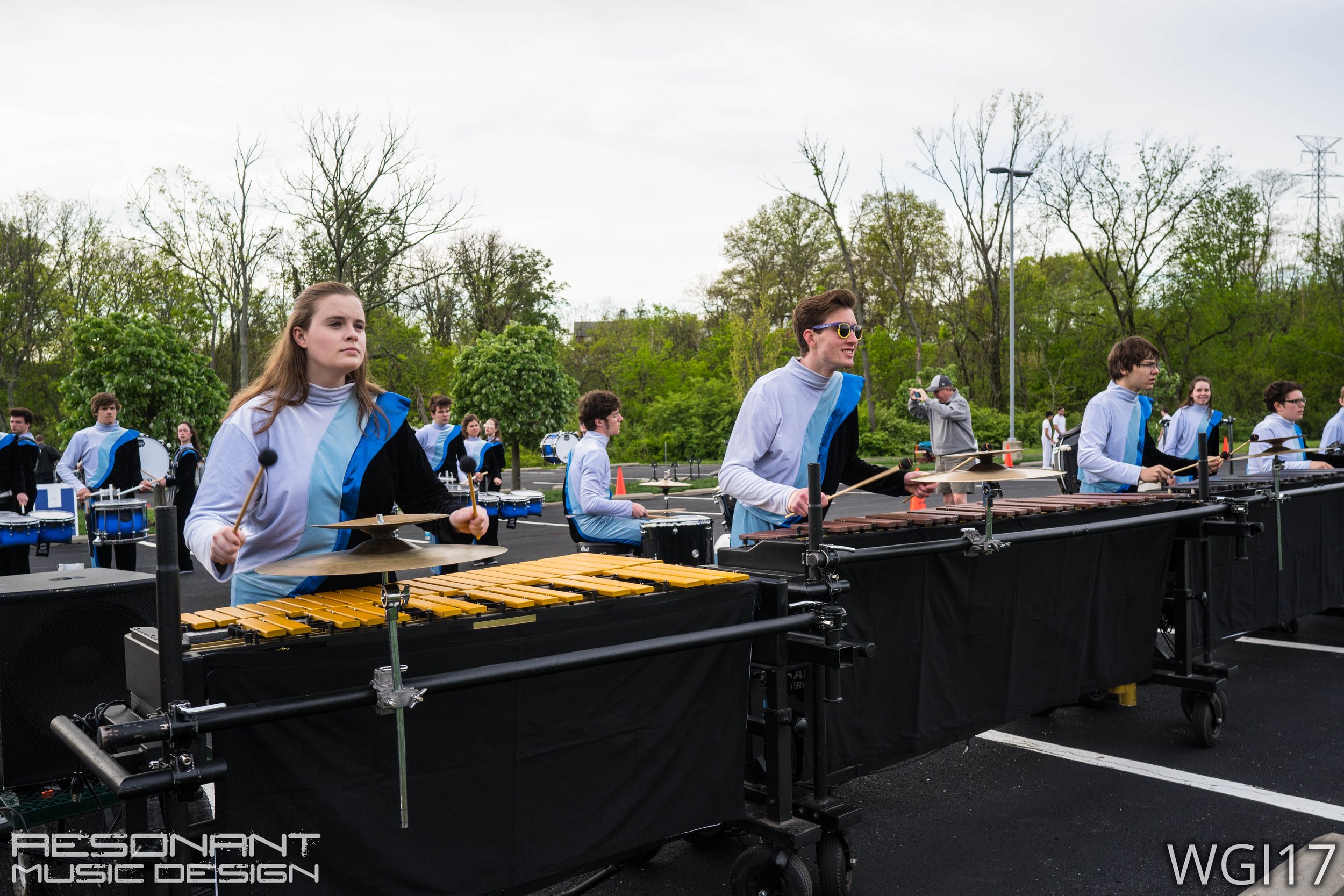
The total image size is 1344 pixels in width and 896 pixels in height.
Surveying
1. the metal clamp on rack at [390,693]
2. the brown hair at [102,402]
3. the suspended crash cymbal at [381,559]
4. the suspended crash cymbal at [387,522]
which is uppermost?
the brown hair at [102,402]

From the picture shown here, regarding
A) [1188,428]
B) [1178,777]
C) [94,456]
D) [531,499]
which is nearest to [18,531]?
[94,456]

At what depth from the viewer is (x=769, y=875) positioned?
341cm

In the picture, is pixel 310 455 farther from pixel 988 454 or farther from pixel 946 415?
pixel 946 415

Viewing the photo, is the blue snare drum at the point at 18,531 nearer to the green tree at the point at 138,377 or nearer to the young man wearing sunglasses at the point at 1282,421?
A: the green tree at the point at 138,377

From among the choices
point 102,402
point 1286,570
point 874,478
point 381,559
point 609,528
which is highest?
point 102,402

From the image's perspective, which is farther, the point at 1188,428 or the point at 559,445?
the point at 559,445

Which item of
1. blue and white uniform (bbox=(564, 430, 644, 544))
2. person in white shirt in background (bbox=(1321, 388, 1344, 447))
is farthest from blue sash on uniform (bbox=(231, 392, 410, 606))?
person in white shirt in background (bbox=(1321, 388, 1344, 447))

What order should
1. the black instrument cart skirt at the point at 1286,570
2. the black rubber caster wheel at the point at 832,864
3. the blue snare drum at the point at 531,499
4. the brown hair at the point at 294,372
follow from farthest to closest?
the blue snare drum at the point at 531,499, the black instrument cart skirt at the point at 1286,570, the black rubber caster wheel at the point at 832,864, the brown hair at the point at 294,372

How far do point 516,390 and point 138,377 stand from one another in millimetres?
7672

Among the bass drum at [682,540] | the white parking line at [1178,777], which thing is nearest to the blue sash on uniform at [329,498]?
the bass drum at [682,540]

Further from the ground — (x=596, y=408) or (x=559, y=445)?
(x=596, y=408)

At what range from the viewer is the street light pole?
30531 millimetres

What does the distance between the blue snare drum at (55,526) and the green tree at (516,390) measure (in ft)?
38.0

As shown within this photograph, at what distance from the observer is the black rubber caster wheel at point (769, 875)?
331 cm
